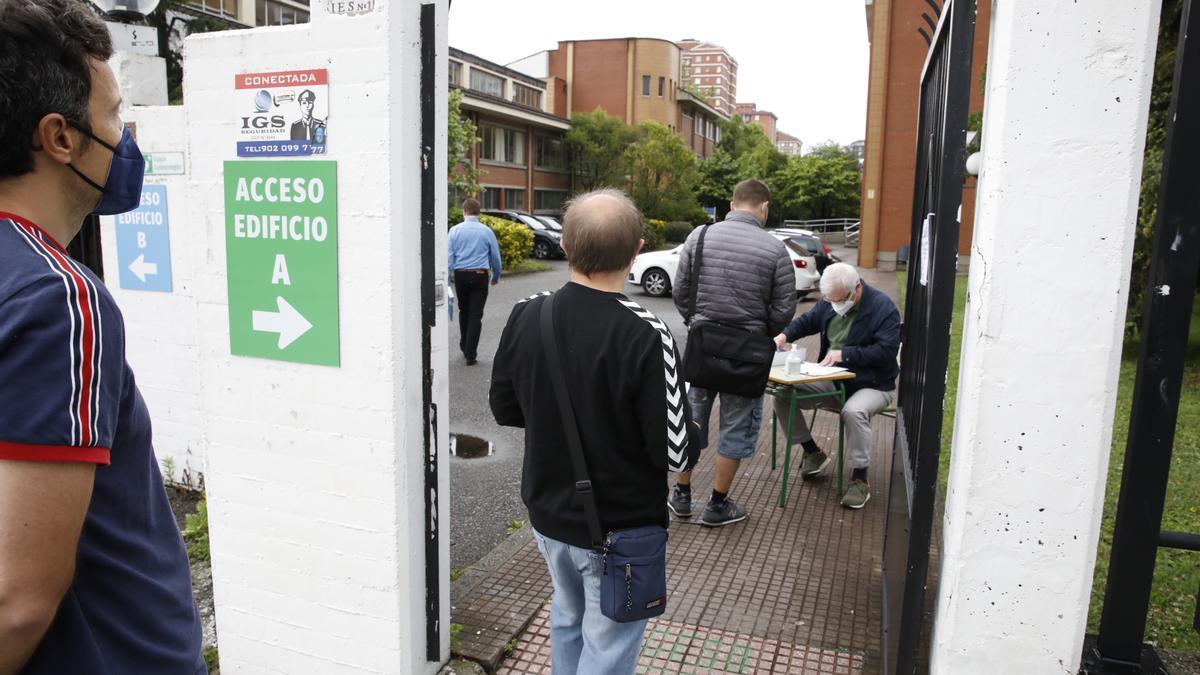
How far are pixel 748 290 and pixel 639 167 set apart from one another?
37.2 m

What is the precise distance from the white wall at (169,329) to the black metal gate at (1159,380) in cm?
470

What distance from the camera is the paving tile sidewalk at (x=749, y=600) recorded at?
3.57 meters

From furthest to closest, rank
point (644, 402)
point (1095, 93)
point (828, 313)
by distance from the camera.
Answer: point (828, 313)
point (644, 402)
point (1095, 93)

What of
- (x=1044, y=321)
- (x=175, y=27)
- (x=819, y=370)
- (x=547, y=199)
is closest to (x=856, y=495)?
(x=819, y=370)

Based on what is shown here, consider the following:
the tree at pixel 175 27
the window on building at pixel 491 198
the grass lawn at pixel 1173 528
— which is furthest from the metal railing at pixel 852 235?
the grass lawn at pixel 1173 528

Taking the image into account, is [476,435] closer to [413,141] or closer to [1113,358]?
[413,141]

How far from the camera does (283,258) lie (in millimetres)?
3045

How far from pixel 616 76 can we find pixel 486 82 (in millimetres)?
14824

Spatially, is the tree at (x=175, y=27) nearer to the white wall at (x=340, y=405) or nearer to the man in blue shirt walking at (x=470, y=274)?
the man in blue shirt walking at (x=470, y=274)

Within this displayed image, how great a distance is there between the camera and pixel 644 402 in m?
2.50

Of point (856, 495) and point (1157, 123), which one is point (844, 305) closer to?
point (856, 495)

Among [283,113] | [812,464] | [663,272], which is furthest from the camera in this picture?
[663,272]

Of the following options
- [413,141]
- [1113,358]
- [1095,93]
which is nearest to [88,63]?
[413,141]

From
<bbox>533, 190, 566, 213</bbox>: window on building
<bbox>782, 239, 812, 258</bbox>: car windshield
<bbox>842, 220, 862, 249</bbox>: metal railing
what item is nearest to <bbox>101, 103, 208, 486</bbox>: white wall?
<bbox>782, 239, 812, 258</bbox>: car windshield
